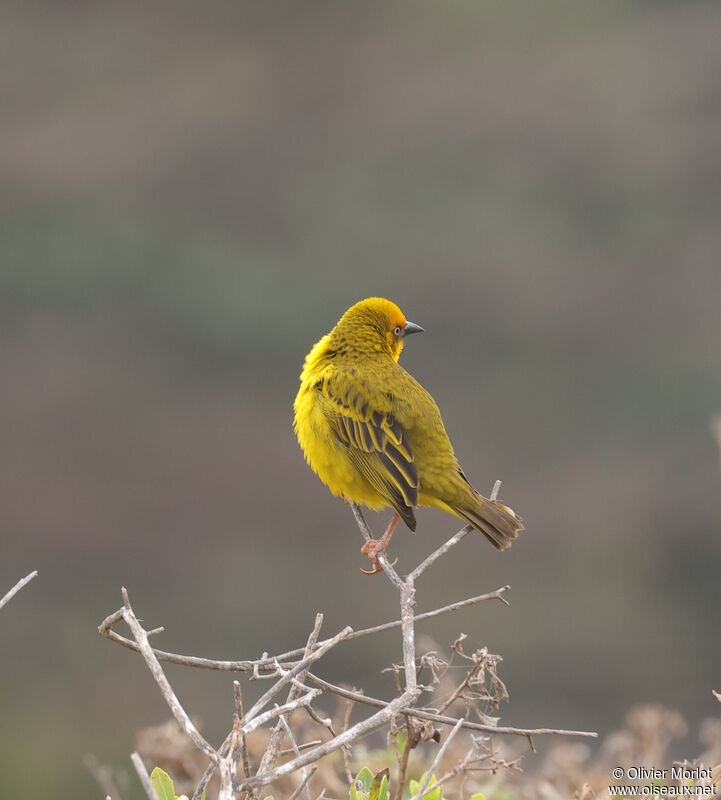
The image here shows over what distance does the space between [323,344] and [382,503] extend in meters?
0.70

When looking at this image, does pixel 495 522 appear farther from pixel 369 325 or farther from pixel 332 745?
pixel 332 745

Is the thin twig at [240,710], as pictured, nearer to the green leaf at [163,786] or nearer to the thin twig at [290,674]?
the thin twig at [290,674]

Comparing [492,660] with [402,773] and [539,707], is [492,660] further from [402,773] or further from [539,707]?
[539,707]

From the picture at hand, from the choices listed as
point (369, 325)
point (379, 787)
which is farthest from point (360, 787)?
point (369, 325)

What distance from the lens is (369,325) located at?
203 inches

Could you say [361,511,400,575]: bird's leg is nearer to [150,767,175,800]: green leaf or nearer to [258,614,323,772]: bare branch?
[150,767,175,800]: green leaf

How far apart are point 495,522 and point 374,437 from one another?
55 cm

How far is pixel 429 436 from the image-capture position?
5.08m

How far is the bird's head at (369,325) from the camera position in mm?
5133

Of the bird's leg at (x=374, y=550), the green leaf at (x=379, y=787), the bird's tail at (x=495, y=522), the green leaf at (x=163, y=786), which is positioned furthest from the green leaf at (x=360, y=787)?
the bird's tail at (x=495, y=522)

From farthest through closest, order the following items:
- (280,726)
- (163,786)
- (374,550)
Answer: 1. (374,550)
2. (163,786)
3. (280,726)

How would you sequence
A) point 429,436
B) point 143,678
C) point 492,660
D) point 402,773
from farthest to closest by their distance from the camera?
1. point 143,678
2. point 429,436
3. point 492,660
4. point 402,773

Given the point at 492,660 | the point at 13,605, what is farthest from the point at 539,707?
the point at 492,660

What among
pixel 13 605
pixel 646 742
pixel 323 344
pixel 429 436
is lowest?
pixel 13 605
